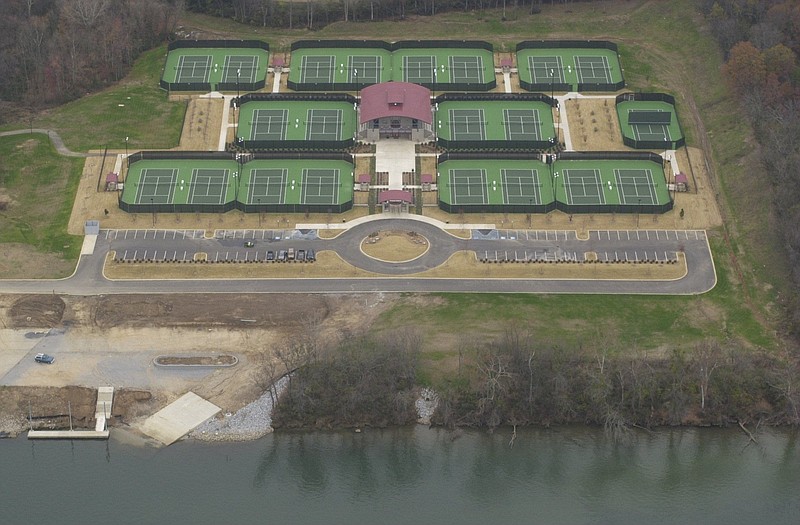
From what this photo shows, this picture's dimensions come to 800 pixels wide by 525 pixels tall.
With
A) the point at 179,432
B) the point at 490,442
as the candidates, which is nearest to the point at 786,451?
the point at 490,442

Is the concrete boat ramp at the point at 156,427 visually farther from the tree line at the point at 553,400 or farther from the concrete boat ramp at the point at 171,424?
the tree line at the point at 553,400

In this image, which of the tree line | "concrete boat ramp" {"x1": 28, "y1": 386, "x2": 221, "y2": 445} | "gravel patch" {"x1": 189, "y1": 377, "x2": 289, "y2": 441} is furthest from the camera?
the tree line

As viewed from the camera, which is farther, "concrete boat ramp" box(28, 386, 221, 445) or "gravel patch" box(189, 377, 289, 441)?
"gravel patch" box(189, 377, 289, 441)

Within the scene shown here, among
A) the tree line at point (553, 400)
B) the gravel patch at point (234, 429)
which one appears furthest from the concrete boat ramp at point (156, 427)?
the tree line at point (553, 400)

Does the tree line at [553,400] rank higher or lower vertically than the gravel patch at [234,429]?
higher

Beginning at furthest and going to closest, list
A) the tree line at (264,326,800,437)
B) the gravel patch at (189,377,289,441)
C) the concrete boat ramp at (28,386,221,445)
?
the tree line at (264,326,800,437), the gravel patch at (189,377,289,441), the concrete boat ramp at (28,386,221,445)

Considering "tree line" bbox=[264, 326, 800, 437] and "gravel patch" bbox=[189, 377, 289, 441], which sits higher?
"tree line" bbox=[264, 326, 800, 437]

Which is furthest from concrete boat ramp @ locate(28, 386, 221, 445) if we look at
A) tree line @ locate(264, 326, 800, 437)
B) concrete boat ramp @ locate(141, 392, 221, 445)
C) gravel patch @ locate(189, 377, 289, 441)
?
tree line @ locate(264, 326, 800, 437)

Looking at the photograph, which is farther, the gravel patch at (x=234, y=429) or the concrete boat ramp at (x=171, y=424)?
the gravel patch at (x=234, y=429)

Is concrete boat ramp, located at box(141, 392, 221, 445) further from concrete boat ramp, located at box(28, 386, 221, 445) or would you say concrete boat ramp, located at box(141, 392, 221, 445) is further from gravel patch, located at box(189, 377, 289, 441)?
gravel patch, located at box(189, 377, 289, 441)

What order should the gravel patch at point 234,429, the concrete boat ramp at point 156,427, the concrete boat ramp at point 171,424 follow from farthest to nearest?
the gravel patch at point 234,429 < the concrete boat ramp at point 171,424 < the concrete boat ramp at point 156,427

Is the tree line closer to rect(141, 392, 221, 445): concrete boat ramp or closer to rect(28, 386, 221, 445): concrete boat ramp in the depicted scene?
rect(141, 392, 221, 445): concrete boat ramp

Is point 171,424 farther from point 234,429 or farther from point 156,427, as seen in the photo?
point 234,429
